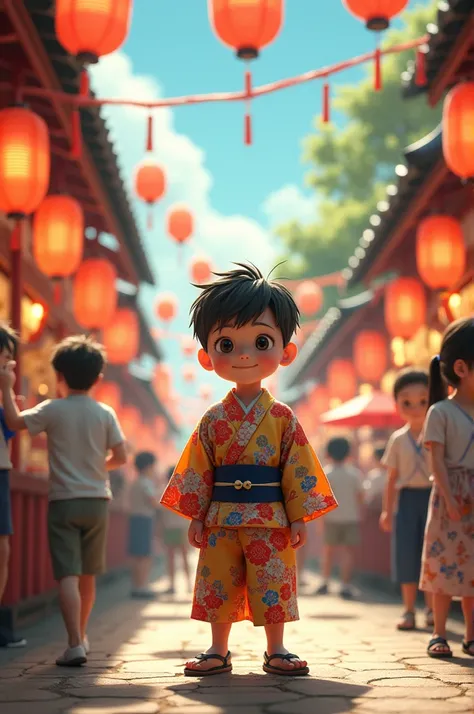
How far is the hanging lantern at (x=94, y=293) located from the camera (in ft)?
46.8

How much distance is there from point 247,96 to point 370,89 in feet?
79.2

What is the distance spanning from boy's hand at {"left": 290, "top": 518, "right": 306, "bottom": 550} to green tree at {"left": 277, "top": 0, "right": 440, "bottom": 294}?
2793cm

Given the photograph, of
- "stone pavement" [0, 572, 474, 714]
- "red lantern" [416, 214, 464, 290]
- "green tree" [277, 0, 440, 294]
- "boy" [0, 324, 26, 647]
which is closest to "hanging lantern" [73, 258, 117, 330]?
"red lantern" [416, 214, 464, 290]

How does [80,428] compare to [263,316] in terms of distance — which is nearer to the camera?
[263,316]

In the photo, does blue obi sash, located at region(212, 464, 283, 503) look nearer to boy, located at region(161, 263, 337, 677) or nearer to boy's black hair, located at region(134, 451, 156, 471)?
boy, located at region(161, 263, 337, 677)

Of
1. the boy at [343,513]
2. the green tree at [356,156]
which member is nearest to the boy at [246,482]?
the boy at [343,513]

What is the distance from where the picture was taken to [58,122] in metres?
10.9

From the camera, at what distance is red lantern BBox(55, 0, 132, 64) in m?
8.52

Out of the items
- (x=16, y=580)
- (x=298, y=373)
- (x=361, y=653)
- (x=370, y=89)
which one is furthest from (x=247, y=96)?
(x=370, y=89)

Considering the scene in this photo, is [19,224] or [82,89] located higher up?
[82,89]

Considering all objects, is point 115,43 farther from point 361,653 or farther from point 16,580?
point 361,653

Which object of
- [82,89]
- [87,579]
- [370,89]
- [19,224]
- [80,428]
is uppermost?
[370,89]

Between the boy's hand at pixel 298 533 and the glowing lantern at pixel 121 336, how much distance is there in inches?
552

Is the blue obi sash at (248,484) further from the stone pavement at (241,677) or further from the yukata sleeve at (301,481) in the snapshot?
the stone pavement at (241,677)
